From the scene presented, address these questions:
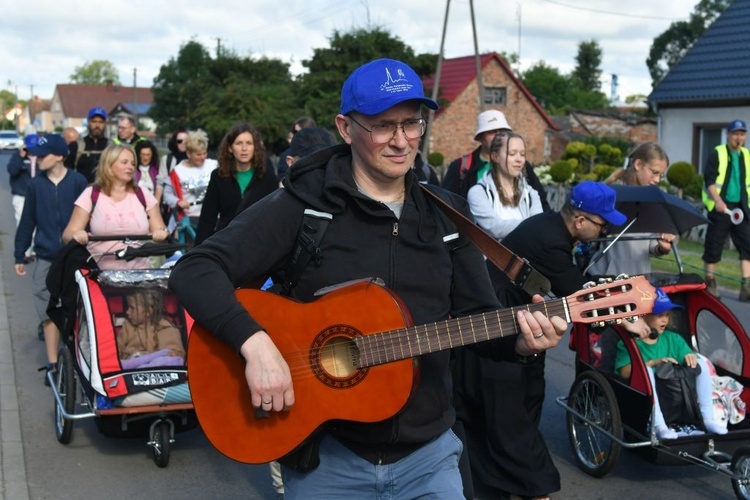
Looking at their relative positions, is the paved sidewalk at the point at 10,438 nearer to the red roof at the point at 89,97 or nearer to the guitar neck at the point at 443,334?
the guitar neck at the point at 443,334

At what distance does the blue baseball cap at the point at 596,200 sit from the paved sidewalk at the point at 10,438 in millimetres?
3554

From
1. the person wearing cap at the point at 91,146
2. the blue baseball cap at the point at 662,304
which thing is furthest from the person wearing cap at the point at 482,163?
the person wearing cap at the point at 91,146

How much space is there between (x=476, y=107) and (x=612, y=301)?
51466 millimetres

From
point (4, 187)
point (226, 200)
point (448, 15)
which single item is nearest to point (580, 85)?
point (448, 15)

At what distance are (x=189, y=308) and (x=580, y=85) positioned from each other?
326 ft

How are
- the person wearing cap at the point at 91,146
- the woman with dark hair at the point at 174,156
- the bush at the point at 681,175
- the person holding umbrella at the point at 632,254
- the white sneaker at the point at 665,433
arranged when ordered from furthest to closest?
the bush at the point at 681,175 → the person wearing cap at the point at 91,146 → the woman with dark hair at the point at 174,156 → the person holding umbrella at the point at 632,254 → the white sneaker at the point at 665,433

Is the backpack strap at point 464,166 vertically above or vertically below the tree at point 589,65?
below

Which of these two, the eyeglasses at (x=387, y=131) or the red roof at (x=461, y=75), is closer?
the eyeglasses at (x=387, y=131)

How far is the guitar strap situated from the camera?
318 centimetres

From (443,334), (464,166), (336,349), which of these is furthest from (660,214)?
(336,349)

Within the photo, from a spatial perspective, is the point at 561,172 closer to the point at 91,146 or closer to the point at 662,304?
the point at 91,146

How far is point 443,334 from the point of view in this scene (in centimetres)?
299

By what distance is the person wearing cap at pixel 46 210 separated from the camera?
8273 millimetres

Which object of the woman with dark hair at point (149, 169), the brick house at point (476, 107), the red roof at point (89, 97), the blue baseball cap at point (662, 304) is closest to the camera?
the blue baseball cap at point (662, 304)
